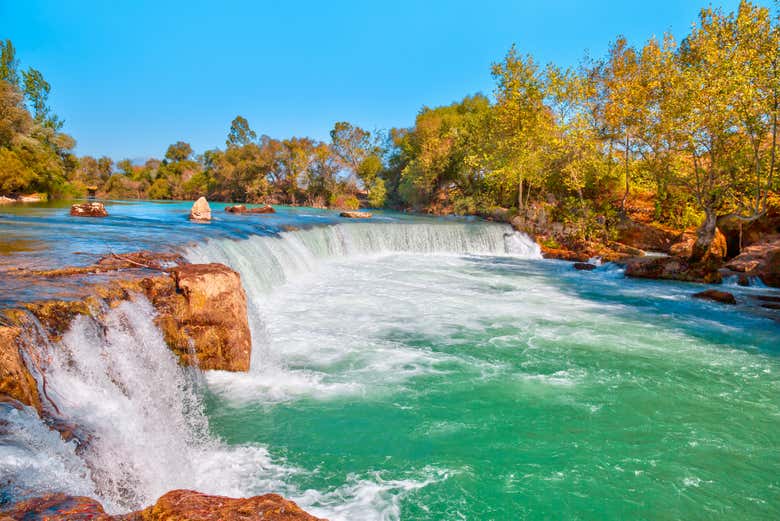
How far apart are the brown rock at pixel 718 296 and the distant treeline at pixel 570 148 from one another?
106 inches

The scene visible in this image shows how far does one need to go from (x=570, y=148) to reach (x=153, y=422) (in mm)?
19508

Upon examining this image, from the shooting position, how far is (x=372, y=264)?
15578mm

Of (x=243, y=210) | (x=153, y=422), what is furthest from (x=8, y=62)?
(x=153, y=422)

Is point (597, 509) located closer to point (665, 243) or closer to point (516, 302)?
point (516, 302)

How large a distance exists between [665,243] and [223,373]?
63.0 ft

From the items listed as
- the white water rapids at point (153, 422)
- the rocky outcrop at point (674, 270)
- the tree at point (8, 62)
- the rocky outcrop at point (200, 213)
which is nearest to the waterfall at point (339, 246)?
the white water rapids at point (153, 422)

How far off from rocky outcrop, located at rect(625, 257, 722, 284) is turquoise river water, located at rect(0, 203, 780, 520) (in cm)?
442

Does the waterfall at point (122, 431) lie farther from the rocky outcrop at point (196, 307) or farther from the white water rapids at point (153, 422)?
the rocky outcrop at point (196, 307)

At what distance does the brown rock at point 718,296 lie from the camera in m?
10.8

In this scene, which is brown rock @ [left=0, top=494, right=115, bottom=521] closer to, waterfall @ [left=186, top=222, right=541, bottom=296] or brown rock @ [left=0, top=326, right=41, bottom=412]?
brown rock @ [left=0, top=326, right=41, bottom=412]

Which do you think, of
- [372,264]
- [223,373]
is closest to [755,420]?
[223,373]

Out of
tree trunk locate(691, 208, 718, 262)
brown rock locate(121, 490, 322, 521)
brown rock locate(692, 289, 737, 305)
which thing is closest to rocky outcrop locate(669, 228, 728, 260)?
tree trunk locate(691, 208, 718, 262)

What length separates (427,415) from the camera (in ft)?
16.2

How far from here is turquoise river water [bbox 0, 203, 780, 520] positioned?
11.3 feet
